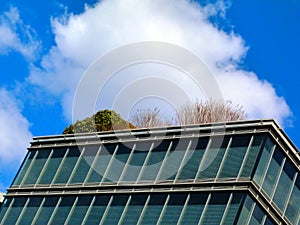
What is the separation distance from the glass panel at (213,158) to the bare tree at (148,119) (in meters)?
29.8

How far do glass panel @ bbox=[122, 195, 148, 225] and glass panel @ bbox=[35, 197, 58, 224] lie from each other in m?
4.55

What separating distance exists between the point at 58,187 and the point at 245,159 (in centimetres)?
1011

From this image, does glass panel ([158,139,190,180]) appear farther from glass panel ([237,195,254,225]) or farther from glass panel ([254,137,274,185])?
glass panel ([237,195,254,225])

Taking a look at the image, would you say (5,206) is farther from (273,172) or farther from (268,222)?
(273,172)

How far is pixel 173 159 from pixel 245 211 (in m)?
4.85

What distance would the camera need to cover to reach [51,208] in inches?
1335

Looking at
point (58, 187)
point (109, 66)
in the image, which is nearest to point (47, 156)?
point (58, 187)

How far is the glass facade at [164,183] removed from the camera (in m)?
29.6

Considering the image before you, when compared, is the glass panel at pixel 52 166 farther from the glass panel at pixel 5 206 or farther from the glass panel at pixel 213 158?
the glass panel at pixel 213 158

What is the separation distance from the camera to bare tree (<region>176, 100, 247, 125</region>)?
2322 inches

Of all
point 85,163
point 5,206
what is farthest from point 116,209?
point 5,206

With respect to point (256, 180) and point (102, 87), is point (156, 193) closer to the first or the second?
point (256, 180)

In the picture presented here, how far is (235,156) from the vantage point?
99.8ft

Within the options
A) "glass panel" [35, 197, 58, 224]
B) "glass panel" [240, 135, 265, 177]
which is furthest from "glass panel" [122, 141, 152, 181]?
"glass panel" [240, 135, 265, 177]
